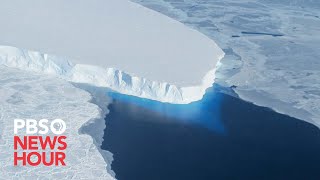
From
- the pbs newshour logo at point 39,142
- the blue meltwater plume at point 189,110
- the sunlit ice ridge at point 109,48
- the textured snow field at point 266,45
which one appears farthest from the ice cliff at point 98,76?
the pbs newshour logo at point 39,142

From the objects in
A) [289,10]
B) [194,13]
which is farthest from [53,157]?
[289,10]

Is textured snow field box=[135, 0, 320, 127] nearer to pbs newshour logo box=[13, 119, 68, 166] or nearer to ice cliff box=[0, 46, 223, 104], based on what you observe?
ice cliff box=[0, 46, 223, 104]

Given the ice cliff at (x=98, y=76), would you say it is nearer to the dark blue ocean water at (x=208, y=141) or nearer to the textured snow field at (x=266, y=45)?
the dark blue ocean water at (x=208, y=141)

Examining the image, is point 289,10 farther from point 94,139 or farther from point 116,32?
point 94,139

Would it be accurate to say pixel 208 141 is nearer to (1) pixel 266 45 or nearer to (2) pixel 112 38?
(2) pixel 112 38

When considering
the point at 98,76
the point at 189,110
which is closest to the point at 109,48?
the point at 98,76

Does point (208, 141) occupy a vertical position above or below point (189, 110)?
below
